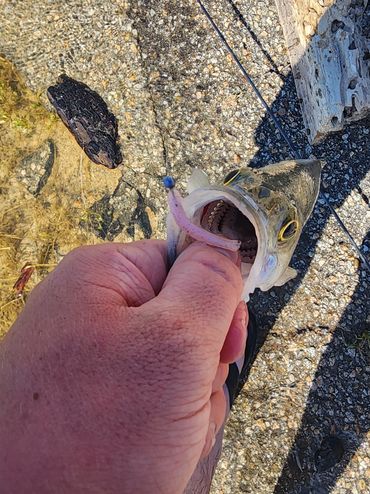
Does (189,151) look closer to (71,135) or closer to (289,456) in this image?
(71,135)

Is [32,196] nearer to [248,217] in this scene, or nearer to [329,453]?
[248,217]

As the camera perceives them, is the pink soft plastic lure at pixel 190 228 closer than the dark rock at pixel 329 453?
Yes

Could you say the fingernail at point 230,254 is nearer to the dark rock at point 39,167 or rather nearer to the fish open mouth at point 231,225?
the fish open mouth at point 231,225

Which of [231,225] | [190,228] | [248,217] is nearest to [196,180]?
[231,225]

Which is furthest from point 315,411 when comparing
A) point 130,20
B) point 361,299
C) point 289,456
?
point 130,20

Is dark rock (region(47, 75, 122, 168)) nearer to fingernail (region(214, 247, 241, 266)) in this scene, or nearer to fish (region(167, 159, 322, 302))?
fish (region(167, 159, 322, 302))

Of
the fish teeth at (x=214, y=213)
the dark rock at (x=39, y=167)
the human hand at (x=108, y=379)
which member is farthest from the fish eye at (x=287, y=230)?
the dark rock at (x=39, y=167)
